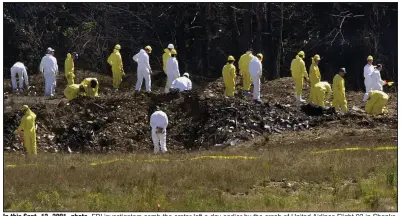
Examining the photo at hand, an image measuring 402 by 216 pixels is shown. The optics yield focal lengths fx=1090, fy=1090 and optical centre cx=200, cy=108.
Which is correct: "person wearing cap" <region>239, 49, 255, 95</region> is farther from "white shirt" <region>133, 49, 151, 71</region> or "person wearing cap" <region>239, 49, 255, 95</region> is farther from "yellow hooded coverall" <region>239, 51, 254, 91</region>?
"white shirt" <region>133, 49, 151, 71</region>

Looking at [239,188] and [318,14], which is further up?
[318,14]


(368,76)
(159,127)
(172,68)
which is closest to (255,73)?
(172,68)

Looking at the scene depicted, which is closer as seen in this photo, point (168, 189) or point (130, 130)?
point (168, 189)

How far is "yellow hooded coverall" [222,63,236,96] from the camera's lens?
119 ft

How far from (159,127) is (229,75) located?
31.9 feet

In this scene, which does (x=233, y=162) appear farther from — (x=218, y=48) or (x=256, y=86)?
(x=218, y=48)

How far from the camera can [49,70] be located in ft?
124

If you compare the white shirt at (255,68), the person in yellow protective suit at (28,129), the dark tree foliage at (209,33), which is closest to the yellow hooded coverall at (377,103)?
the white shirt at (255,68)

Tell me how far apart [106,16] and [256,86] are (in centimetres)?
1733

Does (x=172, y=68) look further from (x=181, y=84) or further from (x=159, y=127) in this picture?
(x=159, y=127)

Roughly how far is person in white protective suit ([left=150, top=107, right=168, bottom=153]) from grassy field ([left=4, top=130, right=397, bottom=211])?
4.80ft

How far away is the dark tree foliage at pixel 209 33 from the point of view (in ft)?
153

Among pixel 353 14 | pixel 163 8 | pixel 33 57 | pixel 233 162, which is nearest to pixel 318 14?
pixel 353 14

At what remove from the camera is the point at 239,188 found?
21.1 m
